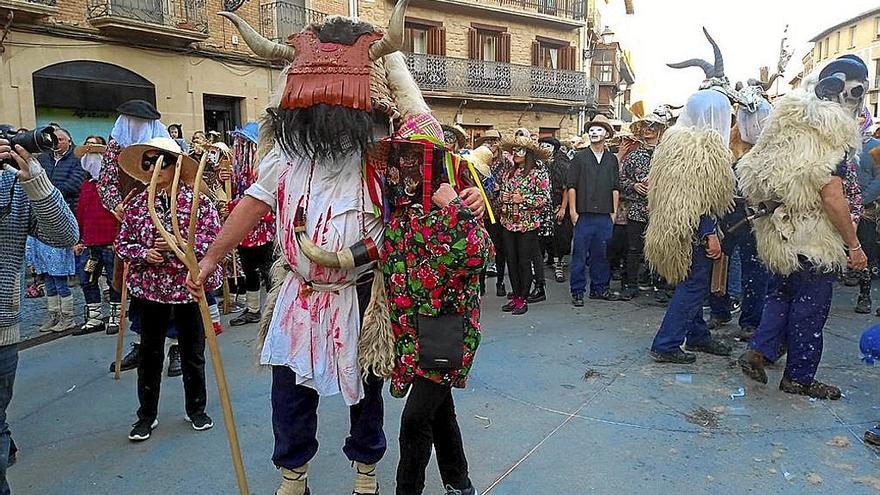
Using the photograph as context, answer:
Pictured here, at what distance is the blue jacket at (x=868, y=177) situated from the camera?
606 centimetres

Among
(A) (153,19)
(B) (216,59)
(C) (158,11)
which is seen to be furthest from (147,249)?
(B) (216,59)

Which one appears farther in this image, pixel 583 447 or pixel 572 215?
pixel 572 215

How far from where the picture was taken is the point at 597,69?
100 feet

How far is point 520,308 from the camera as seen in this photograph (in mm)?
6402

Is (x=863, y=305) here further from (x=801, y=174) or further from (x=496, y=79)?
(x=496, y=79)

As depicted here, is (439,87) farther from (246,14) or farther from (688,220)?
(688,220)

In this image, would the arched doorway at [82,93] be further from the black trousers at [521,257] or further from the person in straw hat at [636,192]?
the person in straw hat at [636,192]

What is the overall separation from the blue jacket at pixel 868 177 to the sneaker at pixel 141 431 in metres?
6.63

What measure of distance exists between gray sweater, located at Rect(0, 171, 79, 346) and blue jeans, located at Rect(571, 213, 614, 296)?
5.29m

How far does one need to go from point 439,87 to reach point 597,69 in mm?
12780

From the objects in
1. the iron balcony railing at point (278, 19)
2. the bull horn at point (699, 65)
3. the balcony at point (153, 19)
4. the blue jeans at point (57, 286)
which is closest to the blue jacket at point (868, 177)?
the bull horn at point (699, 65)

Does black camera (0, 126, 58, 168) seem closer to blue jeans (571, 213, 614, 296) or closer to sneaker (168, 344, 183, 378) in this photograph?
sneaker (168, 344, 183, 378)

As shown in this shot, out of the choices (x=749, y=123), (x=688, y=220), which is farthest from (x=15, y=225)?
(x=749, y=123)

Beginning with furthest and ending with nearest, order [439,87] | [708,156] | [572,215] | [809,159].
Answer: [439,87] < [572,215] < [708,156] < [809,159]
